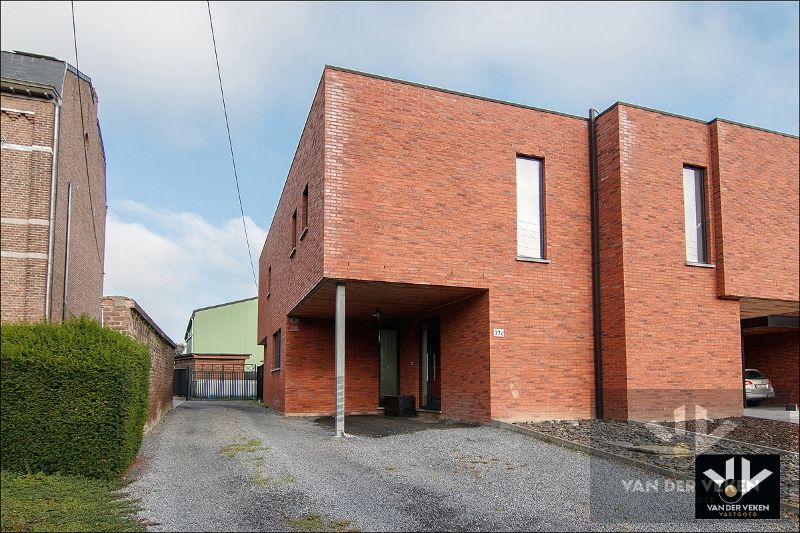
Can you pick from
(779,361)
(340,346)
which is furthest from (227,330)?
(340,346)

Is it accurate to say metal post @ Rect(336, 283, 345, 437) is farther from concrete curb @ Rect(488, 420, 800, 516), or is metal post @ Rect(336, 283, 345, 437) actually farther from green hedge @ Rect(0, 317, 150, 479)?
green hedge @ Rect(0, 317, 150, 479)

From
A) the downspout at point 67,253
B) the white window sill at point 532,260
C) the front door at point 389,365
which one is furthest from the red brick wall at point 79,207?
the white window sill at point 532,260

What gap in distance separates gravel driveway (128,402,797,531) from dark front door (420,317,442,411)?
13.5 ft

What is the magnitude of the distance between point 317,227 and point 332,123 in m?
2.10

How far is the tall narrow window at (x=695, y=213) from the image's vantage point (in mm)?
15039

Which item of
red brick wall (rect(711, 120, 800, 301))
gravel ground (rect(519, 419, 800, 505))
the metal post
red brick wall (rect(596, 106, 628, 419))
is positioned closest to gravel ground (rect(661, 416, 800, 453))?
gravel ground (rect(519, 419, 800, 505))

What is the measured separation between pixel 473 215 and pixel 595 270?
3.12 metres

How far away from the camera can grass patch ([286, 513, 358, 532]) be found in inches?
264

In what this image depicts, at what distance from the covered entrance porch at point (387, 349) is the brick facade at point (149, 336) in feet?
11.1

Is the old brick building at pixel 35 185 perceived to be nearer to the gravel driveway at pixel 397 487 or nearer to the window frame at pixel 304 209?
the gravel driveway at pixel 397 487

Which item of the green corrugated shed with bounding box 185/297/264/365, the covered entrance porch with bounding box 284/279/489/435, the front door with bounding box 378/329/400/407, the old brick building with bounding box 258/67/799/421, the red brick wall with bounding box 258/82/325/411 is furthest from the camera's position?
the green corrugated shed with bounding box 185/297/264/365

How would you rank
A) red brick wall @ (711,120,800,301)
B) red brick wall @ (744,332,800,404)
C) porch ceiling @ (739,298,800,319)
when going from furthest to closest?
1. red brick wall @ (744,332,800,404)
2. porch ceiling @ (739,298,800,319)
3. red brick wall @ (711,120,800,301)

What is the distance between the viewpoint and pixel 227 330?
151 feet

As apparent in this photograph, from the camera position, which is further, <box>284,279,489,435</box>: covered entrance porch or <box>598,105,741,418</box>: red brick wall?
<box>284,279,489,435</box>: covered entrance porch
